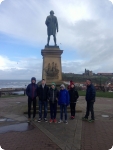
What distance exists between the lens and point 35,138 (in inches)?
199

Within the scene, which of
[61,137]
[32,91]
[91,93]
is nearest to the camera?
[61,137]

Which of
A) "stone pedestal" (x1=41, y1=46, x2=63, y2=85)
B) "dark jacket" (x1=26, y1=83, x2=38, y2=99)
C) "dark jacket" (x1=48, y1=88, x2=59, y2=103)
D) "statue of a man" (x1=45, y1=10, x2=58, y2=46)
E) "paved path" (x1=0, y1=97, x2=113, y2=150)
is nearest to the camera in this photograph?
"paved path" (x1=0, y1=97, x2=113, y2=150)

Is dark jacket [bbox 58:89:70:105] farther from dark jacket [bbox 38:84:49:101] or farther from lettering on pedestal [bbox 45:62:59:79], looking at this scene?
lettering on pedestal [bbox 45:62:59:79]

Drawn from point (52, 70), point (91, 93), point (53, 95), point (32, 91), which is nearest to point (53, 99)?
point (53, 95)

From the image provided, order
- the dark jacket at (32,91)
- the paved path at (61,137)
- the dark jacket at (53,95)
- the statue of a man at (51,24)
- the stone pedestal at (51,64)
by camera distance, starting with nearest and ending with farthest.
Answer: the paved path at (61,137)
the dark jacket at (53,95)
the dark jacket at (32,91)
the stone pedestal at (51,64)
the statue of a man at (51,24)

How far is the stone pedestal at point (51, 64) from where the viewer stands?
33.7ft

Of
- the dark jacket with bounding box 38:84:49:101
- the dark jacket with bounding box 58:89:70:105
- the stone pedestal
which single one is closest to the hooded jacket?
the dark jacket with bounding box 38:84:49:101

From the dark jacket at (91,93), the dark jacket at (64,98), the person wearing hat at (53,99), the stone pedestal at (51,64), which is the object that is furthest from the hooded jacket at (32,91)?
the stone pedestal at (51,64)

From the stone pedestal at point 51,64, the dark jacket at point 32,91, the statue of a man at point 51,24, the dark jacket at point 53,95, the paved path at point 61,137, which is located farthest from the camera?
the statue of a man at point 51,24

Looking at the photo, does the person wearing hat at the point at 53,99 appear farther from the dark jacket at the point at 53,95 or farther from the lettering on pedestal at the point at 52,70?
the lettering on pedestal at the point at 52,70

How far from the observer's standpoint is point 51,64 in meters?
10.3

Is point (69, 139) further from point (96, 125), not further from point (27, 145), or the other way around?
point (96, 125)

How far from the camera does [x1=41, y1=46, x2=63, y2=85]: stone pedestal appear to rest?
33.7 feet

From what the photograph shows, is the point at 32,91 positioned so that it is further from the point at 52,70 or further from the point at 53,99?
the point at 52,70
